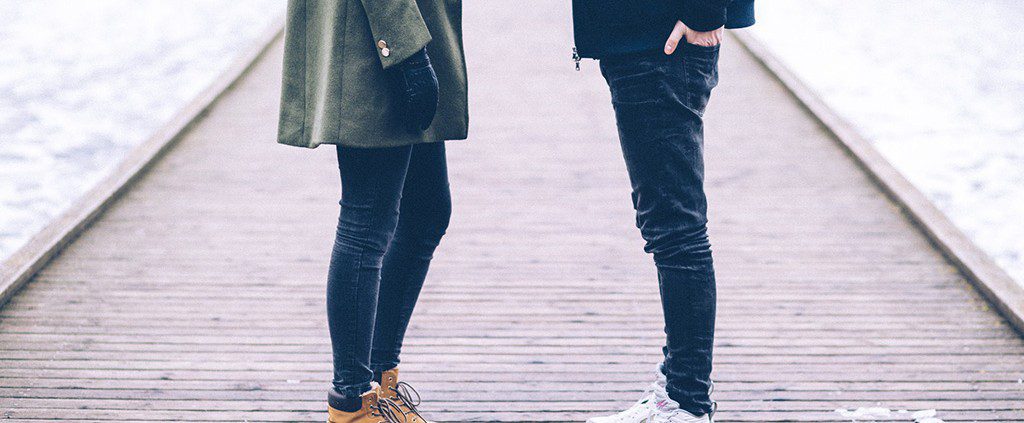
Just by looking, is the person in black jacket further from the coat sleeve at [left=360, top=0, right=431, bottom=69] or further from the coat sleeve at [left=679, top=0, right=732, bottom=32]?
the coat sleeve at [left=360, top=0, right=431, bottom=69]

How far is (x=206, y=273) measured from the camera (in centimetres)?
325

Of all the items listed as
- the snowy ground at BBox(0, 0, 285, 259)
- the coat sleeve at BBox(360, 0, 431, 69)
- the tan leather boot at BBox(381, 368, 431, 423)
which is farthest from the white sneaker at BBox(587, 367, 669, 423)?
the snowy ground at BBox(0, 0, 285, 259)

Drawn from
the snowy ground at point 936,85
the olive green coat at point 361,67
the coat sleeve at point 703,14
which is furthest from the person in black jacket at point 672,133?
the snowy ground at point 936,85

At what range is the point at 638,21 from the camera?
1811 millimetres

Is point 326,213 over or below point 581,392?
below

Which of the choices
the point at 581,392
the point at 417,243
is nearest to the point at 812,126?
the point at 581,392

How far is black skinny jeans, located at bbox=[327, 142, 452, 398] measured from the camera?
5.90ft

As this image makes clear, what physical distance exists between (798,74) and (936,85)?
99 centimetres

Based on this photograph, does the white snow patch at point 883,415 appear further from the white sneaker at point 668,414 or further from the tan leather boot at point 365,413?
the tan leather boot at point 365,413

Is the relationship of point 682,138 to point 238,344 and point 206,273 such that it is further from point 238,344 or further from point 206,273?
point 206,273

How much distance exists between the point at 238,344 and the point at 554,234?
55.3 inches

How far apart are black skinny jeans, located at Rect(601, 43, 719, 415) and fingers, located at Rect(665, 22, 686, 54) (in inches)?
0.9

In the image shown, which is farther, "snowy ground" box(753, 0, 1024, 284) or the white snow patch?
"snowy ground" box(753, 0, 1024, 284)

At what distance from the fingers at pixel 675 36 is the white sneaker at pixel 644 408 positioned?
28.2 inches
